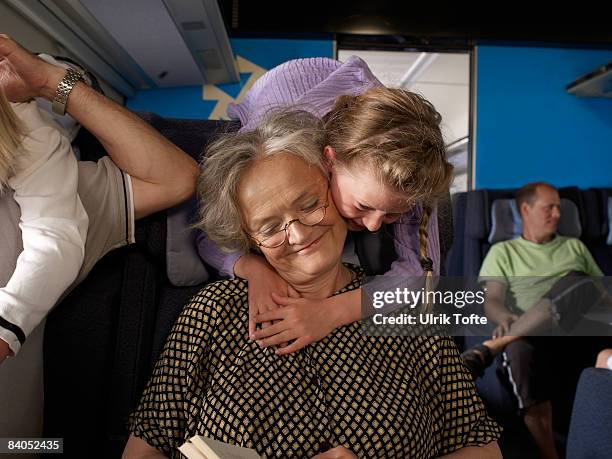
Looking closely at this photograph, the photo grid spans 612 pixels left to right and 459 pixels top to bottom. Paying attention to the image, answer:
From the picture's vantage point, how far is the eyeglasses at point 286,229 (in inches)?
41.5

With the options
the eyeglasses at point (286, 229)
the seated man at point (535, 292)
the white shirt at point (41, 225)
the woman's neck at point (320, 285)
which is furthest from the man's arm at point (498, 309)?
the white shirt at point (41, 225)

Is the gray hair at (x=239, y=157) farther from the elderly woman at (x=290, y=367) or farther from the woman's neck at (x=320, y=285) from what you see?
the woman's neck at (x=320, y=285)

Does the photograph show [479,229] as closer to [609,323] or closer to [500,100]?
[609,323]

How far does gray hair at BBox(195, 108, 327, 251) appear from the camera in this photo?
108 cm

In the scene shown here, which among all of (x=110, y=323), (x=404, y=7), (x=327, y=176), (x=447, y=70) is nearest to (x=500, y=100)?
(x=447, y=70)

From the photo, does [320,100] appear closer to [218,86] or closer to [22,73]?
[22,73]

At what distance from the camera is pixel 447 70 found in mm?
4148

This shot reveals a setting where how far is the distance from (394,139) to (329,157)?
0.15 m

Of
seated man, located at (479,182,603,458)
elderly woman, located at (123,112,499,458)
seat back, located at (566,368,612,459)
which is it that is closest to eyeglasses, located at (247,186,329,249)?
elderly woman, located at (123,112,499,458)

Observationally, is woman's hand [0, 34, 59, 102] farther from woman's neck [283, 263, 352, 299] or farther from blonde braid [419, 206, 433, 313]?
blonde braid [419, 206, 433, 313]

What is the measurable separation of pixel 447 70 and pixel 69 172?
3750mm

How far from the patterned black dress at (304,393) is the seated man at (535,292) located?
4.01ft

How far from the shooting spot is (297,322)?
1.07 meters

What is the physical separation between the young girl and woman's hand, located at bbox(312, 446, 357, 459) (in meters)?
0.21
